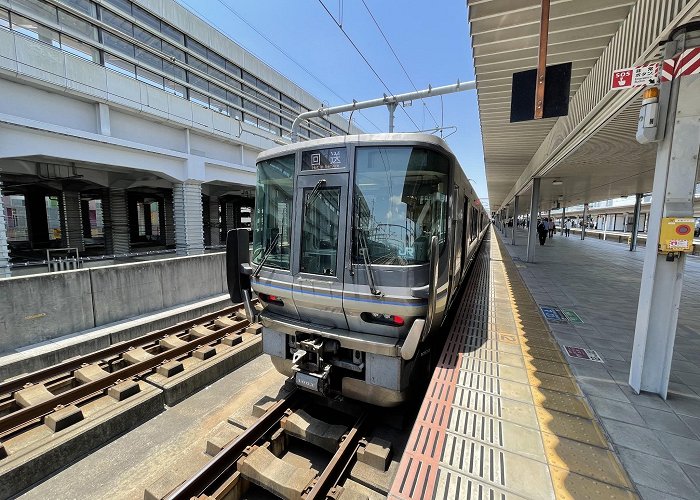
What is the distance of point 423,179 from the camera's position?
10.3 ft

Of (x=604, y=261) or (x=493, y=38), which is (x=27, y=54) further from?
(x=604, y=261)

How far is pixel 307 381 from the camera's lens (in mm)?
3258

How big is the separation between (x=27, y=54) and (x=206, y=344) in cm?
968

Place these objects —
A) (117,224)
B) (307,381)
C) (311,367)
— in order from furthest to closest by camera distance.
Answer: (117,224), (311,367), (307,381)

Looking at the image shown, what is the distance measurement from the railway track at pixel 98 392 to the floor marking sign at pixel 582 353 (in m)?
5.04

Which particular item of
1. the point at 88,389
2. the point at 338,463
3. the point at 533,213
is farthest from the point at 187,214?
the point at 533,213

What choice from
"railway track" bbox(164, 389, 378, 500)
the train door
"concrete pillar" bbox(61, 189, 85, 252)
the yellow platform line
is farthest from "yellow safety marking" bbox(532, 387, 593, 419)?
"concrete pillar" bbox(61, 189, 85, 252)

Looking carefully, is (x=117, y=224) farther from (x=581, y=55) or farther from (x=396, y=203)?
(x=581, y=55)

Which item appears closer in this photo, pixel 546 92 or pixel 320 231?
pixel 320 231

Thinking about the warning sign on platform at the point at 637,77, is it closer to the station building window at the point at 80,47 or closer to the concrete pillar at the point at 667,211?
the concrete pillar at the point at 667,211

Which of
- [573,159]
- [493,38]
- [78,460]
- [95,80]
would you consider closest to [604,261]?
[573,159]

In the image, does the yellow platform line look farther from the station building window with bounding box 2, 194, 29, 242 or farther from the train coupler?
the station building window with bounding box 2, 194, 29, 242

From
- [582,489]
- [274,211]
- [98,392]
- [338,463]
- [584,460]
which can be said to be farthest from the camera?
[98,392]

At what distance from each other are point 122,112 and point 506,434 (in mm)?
14149
